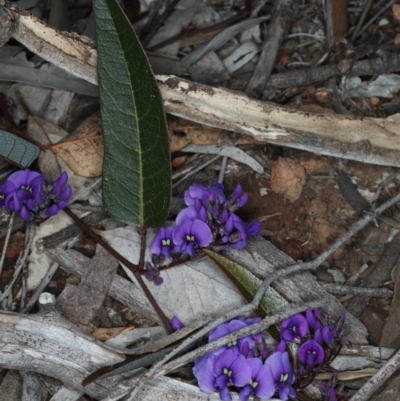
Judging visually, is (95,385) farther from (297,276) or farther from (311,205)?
(311,205)

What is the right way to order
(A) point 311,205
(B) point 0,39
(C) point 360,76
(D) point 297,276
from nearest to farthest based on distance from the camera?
(B) point 0,39, (D) point 297,276, (A) point 311,205, (C) point 360,76

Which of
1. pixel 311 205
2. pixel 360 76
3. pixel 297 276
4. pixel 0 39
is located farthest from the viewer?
pixel 360 76

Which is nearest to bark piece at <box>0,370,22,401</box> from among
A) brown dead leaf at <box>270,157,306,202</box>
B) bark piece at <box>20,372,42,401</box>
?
bark piece at <box>20,372,42,401</box>

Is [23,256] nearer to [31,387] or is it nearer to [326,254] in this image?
[31,387]

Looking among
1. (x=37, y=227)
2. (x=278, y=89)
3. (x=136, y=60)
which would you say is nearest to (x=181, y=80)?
(x=136, y=60)

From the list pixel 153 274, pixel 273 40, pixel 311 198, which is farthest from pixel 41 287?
pixel 273 40

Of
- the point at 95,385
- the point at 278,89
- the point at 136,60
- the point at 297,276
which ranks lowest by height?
the point at 95,385
